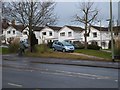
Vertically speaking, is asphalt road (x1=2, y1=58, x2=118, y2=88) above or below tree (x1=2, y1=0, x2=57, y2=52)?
below

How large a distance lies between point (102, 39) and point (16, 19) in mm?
48224

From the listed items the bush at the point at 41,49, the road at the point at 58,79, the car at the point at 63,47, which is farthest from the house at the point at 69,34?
the road at the point at 58,79

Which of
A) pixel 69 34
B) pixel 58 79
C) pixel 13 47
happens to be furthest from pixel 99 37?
pixel 58 79

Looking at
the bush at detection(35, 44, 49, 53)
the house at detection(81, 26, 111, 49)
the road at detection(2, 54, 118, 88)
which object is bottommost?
the road at detection(2, 54, 118, 88)

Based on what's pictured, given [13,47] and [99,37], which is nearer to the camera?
[13,47]

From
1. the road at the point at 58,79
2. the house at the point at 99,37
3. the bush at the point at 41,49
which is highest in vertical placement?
the house at the point at 99,37

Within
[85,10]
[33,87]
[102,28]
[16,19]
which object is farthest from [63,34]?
[33,87]

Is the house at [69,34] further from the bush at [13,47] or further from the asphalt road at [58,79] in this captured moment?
the asphalt road at [58,79]

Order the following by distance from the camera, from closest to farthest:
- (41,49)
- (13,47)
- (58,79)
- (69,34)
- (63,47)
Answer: (58,79) → (41,49) → (63,47) → (13,47) → (69,34)

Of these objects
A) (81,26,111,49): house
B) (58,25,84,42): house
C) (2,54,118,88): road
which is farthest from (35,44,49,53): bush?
(58,25,84,42): house

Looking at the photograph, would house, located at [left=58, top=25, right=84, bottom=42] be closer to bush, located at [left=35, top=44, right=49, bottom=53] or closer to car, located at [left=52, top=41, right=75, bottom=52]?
car, located at [left=52, top=41, right=75, bottom=52]

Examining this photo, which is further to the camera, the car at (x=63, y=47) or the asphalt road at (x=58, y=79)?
the car at (x=63, y=47)

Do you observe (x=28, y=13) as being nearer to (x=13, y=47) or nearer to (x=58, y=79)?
(x=13, y=47)

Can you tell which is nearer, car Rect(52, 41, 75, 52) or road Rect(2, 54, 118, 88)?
road Rect(2, 54, 118, 88)
